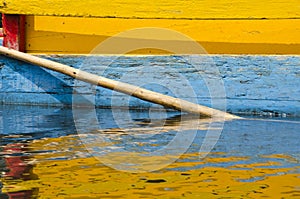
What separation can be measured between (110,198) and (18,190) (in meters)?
0.37

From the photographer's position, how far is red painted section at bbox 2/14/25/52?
5.54 meters

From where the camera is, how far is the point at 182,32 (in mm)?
5316

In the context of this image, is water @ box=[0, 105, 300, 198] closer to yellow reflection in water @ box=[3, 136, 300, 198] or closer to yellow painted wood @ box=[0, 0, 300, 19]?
yellow reflection in water @ box=[3, 136, 300, 198]

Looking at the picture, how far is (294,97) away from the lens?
4965mm

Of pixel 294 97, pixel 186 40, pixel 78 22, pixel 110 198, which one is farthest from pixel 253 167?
pixel 78 22

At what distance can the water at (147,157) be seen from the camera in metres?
2.70

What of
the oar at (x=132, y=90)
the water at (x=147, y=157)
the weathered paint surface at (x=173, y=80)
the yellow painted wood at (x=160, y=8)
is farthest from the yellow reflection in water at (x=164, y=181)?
the yellow painted wood at (x=160, y=8)

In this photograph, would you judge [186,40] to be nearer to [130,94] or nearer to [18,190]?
[130,94]

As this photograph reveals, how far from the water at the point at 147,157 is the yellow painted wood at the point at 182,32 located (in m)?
0.65

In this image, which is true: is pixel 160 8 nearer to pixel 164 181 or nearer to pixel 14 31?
pixel 14 31

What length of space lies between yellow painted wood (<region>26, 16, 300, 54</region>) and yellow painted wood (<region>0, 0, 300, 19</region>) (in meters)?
0.10

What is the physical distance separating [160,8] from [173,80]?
56 cm

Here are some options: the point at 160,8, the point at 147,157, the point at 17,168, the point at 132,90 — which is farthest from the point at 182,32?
the point at 17,168

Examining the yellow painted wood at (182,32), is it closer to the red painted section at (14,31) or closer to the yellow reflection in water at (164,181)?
the red painted section at (14,31)
